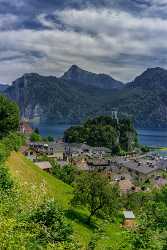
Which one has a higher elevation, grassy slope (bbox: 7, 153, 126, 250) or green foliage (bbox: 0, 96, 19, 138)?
green foliage (bbox: 0, 96, 19, 138)

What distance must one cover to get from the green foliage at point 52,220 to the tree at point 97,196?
2144 centimetres

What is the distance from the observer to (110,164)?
13288 centimetres

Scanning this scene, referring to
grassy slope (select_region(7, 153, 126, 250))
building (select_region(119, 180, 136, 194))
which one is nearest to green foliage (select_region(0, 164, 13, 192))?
grassy slope (select_region(7, 153, 126, 250))

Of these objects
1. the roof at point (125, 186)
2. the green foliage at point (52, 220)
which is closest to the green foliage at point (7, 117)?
the roof at point (125, 186)

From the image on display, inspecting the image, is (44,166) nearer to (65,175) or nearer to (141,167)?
(65,175)

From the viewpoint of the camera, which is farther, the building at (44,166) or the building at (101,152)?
the building at (101,152)

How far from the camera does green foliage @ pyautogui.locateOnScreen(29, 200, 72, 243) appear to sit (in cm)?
2203

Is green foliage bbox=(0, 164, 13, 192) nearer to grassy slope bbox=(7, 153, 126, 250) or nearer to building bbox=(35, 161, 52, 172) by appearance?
grassy slope bbox=(7, 153, 126, 250)

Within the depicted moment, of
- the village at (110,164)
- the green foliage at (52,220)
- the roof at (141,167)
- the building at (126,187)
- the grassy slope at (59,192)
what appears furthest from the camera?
the roof at (141,167)

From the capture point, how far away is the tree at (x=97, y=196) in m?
45.1

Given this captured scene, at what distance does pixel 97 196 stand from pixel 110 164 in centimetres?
8807

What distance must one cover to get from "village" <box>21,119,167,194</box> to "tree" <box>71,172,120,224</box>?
30.6 meters

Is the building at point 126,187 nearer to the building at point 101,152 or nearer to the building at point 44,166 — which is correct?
the building at point 44,166

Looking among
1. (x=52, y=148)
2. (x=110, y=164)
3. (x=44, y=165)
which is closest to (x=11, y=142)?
(x=44, y=165)
